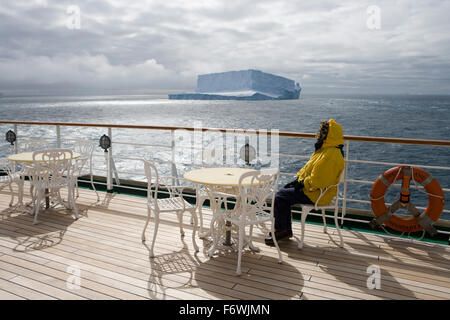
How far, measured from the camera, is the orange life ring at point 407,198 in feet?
9.18

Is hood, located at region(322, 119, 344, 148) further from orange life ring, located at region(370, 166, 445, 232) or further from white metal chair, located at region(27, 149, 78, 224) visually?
white metal chair, located at region(27, 149, 78, 224)

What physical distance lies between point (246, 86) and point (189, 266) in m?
54.5

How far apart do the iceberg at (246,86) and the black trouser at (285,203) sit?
51.2 m

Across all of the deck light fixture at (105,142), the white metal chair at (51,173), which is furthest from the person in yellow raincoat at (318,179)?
the deck light fixture at (105,142)

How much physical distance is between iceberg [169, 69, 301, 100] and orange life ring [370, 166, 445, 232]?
167 ft

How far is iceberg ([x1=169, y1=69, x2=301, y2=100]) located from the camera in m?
53.2

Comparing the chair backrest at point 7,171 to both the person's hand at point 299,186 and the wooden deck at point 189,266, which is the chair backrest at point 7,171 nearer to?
the wooden deck at point 189,266

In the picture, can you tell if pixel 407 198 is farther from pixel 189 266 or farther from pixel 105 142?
pixel 105 142

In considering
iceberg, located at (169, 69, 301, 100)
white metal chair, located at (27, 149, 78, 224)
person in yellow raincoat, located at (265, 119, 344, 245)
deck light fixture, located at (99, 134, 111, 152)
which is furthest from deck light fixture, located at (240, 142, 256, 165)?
iceberg, located at (169, 69, 301, 100)

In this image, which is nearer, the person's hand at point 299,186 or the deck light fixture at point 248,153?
the person's hand at point 299,186
